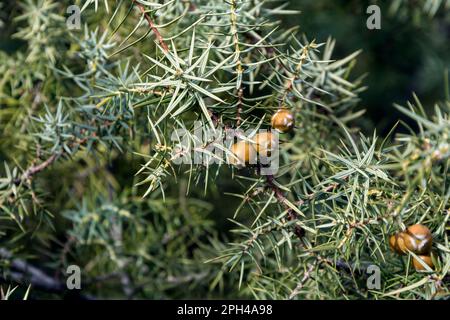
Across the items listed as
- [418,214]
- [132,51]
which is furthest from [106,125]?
[418,214]

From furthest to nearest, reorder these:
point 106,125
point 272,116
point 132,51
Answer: point 132,51 → point 106,125 → point 272,116

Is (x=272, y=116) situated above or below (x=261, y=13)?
below

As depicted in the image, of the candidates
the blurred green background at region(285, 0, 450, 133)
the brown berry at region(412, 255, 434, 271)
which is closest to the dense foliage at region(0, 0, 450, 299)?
the brown berry at region(412, 255, 434, 271)

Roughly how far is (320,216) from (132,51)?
42 cm

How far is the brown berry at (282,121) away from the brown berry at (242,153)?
1.3 inches

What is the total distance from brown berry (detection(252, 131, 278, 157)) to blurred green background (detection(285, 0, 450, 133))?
0.74 m

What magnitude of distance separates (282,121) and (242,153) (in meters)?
0.05

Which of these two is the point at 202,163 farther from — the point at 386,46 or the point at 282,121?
the point at 386,46

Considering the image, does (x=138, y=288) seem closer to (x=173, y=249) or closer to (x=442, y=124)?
(x=173, y=249)

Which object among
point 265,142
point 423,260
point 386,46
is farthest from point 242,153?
point 386,46

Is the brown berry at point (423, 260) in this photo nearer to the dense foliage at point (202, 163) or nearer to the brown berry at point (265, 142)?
the dense foliage at point (202, 163)

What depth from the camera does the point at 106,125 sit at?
0.66m

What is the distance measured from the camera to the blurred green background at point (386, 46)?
1298 millimetres
